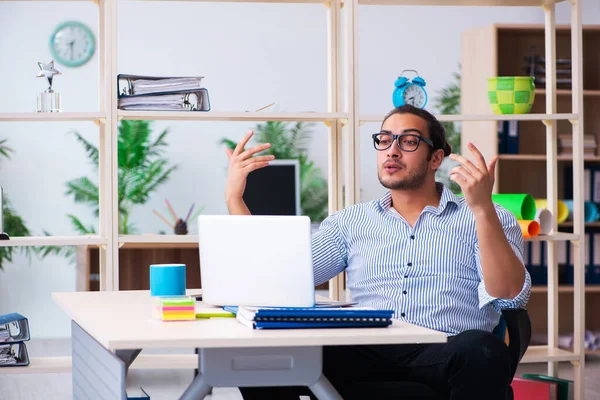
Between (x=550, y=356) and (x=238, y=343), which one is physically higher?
(x=238, y=343)

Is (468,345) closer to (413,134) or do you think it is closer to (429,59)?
(413,134)

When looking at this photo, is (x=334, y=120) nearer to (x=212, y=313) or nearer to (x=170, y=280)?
(x=170, y=280)

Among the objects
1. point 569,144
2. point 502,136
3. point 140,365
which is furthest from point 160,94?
point 569,144

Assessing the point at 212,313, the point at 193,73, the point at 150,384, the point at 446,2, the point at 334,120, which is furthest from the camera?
the point at 193,73

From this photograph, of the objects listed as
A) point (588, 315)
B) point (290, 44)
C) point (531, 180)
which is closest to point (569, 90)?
point (531, 180)

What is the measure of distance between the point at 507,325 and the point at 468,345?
44 centimetres

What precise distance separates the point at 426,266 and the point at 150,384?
2.36 metres

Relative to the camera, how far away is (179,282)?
2.37 metres

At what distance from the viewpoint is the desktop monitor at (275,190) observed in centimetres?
566

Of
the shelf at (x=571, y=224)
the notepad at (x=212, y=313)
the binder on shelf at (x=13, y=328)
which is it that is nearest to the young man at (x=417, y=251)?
the notepad at (x=212, y=313)

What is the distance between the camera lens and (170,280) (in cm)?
238

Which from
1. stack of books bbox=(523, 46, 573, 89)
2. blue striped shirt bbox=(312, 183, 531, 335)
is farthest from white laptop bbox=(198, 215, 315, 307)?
stack of books bbox=(523, 46, 573, 89)

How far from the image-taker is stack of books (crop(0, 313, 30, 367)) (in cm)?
327

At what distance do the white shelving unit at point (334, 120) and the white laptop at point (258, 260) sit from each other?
1.31 meters
